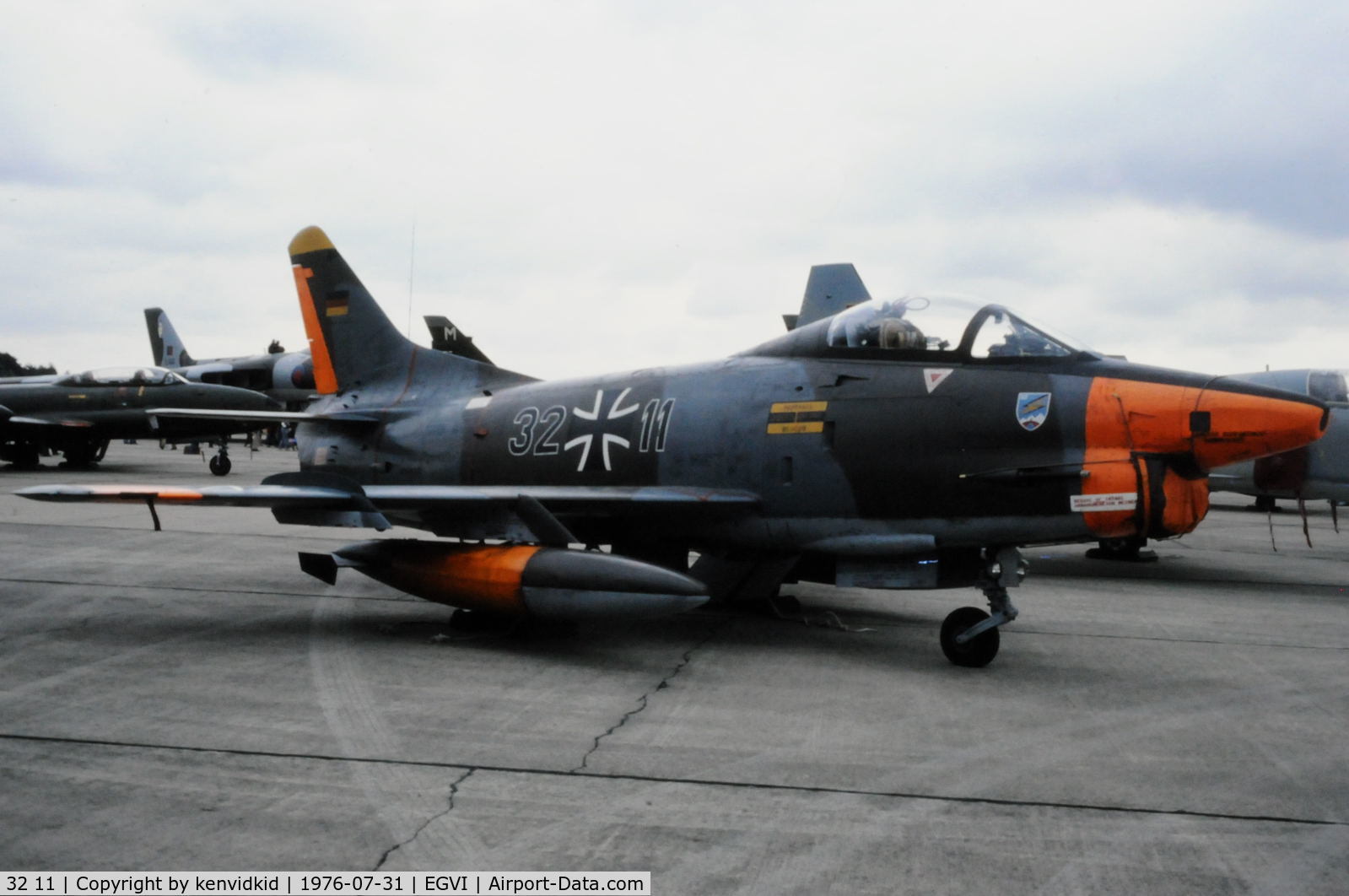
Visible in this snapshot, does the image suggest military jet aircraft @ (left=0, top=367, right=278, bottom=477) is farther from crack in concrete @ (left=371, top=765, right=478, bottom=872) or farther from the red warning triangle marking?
crack in concrete @ (left=371, top=765, right=478, bottom=872)

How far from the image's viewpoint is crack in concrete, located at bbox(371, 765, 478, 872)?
11.9 ft

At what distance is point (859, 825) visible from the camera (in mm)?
4051

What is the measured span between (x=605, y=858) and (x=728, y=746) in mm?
1459

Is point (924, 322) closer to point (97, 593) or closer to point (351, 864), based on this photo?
point (351, 864)

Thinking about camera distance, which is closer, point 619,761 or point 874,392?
point 619,761

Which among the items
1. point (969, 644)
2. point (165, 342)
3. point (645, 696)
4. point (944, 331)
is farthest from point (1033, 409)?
point (165, 342)

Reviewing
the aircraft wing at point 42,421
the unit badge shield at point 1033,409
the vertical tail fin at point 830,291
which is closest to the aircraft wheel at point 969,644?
the unit badge shield at point 1033,409

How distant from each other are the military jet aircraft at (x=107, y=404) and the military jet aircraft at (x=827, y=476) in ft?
65.2

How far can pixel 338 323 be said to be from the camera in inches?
454

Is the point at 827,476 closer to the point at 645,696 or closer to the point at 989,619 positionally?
the point at 989,619

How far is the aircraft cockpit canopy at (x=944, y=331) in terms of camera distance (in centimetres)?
702

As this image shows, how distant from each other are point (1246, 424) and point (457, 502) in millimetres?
5197

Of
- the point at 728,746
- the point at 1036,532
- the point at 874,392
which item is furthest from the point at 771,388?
the point at 728,746
